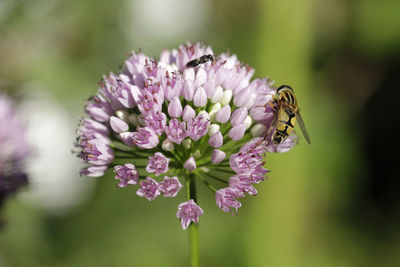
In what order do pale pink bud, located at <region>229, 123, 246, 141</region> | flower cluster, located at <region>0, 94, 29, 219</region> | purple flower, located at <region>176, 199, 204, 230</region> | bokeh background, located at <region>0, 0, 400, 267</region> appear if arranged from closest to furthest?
purple flower, located at <region>176, 199, 204, 230</region> → pale pink bud, located at <region>229, 123, 246, 141</region> → flower cluster, located at <region>0, 94, 29, 219</region> → bokeh background, located at <region>0, 0, 400, 267</region>

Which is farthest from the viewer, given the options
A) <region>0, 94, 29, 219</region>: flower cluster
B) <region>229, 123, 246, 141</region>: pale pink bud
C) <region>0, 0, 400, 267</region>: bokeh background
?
<region>0, 0, 400, 267</region>: bokeh background

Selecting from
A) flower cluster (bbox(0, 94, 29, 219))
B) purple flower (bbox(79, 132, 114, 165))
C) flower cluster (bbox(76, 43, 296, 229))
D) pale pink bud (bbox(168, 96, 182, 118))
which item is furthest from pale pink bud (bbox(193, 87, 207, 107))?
flower cluster (bbox(0, 94, 29, 219))

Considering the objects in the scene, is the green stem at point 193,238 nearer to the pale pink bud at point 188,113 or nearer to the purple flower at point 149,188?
the purple flower at point 149,188

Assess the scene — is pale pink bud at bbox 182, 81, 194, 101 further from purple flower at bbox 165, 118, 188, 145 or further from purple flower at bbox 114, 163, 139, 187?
purple flower at bbox 114, 163, 139, 187

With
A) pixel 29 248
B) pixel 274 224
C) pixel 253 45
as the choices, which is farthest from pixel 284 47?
pixel 29 248

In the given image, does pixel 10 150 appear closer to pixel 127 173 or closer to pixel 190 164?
pixel 127 173

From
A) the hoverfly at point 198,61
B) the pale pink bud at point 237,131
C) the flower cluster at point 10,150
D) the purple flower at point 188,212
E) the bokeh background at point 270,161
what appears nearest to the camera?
the purple flower at point 188,212

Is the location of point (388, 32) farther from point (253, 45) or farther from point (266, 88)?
point (266, 88)

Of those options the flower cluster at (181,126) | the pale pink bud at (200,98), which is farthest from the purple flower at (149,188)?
the pale pink bud at (200,98)
